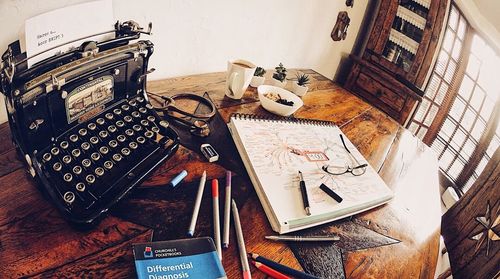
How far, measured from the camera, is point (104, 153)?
65 centimetres

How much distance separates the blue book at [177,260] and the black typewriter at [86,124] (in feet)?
0.41

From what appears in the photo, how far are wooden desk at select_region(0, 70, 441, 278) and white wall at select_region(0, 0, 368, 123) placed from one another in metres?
0.31

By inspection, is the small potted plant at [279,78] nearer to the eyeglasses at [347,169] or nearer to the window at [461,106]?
the eyeglasses at [347,169]

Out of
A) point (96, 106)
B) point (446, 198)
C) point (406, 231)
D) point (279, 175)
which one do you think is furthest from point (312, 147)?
point (446, 198)

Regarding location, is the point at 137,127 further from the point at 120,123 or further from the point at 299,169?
the point at 299,169

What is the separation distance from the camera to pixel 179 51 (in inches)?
47.3

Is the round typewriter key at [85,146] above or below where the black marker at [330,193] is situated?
above

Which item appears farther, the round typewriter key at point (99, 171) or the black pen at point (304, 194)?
the black pen at point (304, 194)

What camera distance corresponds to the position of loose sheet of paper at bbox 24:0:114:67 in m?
0.58

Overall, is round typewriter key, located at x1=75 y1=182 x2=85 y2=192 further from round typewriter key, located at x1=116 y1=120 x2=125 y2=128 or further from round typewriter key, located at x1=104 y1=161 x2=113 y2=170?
round typewriter key, located at x1=116 y1=120 x2=125 y2=128

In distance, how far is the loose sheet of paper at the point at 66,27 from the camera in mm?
578

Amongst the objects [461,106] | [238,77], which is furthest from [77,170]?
[461,106]

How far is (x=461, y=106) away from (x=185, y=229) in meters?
2.90

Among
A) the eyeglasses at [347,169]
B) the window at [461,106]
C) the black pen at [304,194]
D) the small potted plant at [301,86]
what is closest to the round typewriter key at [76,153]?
the black pen at [304,194]
